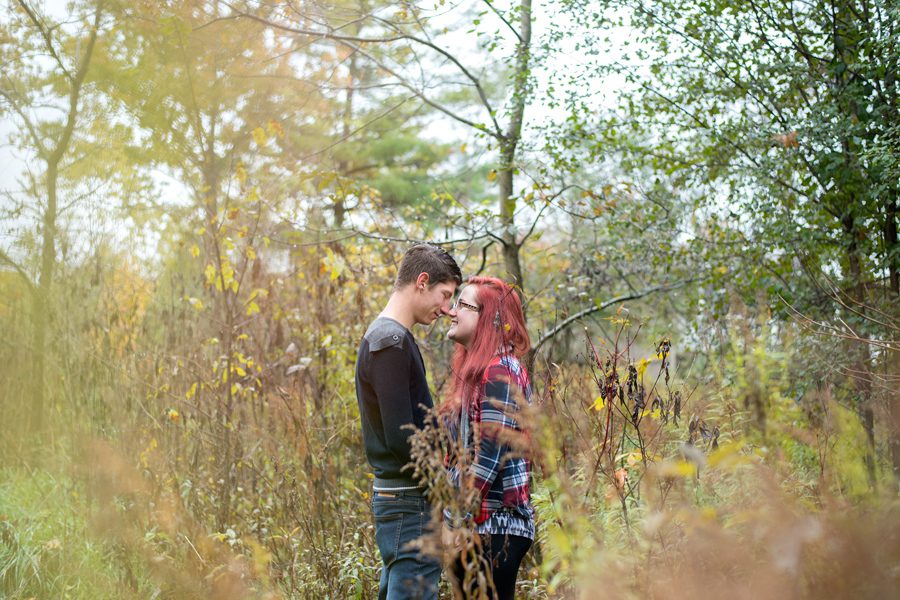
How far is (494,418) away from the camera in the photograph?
2543mm

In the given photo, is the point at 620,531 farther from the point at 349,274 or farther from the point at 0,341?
the point at 0,341

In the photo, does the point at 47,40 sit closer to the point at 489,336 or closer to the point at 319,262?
the point at 319,262

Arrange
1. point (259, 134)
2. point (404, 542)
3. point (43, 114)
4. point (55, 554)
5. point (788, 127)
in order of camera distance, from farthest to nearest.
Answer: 1. point (43, 114)
2. point (259, 134)
3. point (788, 127)
4. point (55, 554)
5. point (404, 542)

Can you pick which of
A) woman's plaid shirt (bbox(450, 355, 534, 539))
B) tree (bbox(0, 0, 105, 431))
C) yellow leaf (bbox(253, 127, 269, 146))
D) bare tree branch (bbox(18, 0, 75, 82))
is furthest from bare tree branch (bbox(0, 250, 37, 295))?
woman's plaid shirt (bbox(450, 355, 534, 539))

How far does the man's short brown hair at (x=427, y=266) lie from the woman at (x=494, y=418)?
18 centimetres

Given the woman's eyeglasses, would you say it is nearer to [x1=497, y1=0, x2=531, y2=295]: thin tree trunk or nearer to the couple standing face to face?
the couple standing face to face

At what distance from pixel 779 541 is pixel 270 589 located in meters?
2.91

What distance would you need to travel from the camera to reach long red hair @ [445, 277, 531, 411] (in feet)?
8.96

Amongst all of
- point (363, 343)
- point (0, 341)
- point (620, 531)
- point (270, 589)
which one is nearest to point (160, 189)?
point (0, 341)

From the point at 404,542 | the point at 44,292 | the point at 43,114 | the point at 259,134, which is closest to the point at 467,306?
the point at 404,542

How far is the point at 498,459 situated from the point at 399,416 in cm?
35

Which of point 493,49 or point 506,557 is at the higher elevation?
point 493,49

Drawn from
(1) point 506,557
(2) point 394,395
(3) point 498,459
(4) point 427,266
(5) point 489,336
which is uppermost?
(4) point 427,266

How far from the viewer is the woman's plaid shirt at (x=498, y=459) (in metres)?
2.48
